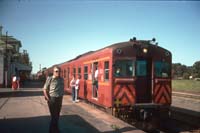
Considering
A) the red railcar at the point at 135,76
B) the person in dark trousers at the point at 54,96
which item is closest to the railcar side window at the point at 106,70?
the red railcar at the point at 135,76

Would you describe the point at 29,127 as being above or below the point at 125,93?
below

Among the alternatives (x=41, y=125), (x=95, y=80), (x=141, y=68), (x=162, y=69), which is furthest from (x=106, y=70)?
(x=41, y=125)

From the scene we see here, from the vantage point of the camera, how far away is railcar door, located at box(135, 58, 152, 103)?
1384cm

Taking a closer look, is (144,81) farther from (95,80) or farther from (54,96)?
(54,96)

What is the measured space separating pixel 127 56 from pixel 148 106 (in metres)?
2.08

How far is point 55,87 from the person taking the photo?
382 inches

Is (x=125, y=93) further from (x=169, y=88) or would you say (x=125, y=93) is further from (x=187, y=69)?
(x=187, y=69)

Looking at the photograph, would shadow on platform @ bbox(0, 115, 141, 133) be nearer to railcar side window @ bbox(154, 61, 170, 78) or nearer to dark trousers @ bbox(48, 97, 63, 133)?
dark trousers @ bbox(48, 97, 63, 133)

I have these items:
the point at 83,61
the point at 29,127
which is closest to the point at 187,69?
the point at 83,61

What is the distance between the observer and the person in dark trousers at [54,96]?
31.4 ft

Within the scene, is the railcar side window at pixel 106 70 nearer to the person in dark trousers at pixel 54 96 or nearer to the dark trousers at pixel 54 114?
the person in dark trousers at pixel 54 96

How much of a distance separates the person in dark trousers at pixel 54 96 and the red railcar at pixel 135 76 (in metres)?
3.84

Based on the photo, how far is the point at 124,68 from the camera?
13.5 meters

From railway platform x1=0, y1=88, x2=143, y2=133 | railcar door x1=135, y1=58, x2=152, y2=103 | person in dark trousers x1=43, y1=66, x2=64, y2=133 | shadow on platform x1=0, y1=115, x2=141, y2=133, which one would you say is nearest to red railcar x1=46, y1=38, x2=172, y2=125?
railcar door x1=135, y1=58, x2=152, y2=103
